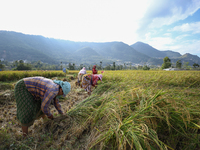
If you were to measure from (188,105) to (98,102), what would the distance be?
193cm

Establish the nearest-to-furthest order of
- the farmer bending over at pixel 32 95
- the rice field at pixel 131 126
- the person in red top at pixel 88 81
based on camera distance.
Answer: the rice field at pixel 131 126 < the farmer bending over at pixel 32 95 < the person in red top at pixel 88 81

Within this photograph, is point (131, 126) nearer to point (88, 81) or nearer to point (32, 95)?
point (32, 95)

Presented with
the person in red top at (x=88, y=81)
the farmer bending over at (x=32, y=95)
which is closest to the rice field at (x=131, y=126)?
the farmer bending over at (x=32, y=95)

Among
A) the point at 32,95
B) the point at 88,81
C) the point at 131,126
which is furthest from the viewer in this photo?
the point at 88,81

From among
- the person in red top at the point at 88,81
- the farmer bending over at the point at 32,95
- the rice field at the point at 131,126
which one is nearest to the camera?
the rice field at the point at 131,126

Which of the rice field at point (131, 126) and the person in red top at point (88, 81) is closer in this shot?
the rice field at point (131, 126)

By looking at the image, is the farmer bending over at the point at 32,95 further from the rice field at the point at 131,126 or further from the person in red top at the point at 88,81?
the person in red top at the point at 88,81

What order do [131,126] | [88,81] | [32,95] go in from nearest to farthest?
[131,126], [32,95], [88,81]

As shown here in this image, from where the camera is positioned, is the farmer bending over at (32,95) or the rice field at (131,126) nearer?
the rice field at (131,126)

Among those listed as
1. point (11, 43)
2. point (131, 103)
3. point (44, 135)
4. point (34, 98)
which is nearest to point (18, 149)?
point (44, 135)

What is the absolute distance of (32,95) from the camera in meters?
2.22

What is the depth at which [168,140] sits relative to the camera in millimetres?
1293

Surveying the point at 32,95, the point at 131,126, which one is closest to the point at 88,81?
the point at 32,95

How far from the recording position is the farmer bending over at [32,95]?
1.99 meters
